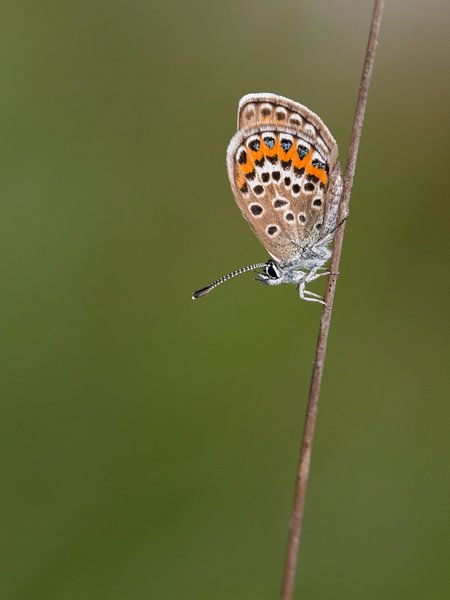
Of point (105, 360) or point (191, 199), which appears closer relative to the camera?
point (105, 360)

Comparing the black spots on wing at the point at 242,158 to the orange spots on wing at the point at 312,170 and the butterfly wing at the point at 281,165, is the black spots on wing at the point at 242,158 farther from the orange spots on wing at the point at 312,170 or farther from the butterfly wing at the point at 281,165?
the orange spots on wing at the point at 312,170

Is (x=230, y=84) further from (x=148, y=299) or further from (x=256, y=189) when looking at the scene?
(x=256, y=189)

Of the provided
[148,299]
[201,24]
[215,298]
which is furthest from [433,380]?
[201,24]

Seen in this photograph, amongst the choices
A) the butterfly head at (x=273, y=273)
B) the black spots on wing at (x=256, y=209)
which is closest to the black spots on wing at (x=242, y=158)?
the black spots on wing at (x=256, y=209)

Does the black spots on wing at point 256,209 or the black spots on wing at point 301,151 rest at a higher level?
the black spots on wing at point 301,151

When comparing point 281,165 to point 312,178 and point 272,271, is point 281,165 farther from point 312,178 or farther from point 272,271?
point 272,271

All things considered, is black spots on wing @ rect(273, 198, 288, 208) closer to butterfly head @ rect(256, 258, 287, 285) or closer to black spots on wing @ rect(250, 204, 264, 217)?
black spots on wing @ rect(250, 204, 264, 217)

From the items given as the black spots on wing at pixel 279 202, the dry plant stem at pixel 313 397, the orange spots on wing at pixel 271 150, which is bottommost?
the dry plant stem at pixel 313 397

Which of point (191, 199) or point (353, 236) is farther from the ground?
point (191, 199)
